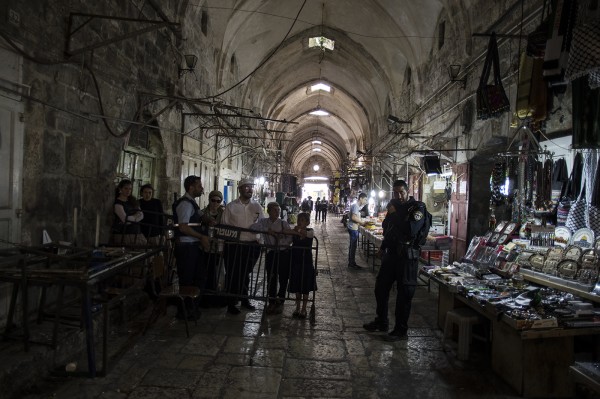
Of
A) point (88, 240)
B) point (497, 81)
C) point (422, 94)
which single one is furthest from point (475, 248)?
point (422, 94)

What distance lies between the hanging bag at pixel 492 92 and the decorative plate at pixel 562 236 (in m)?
2.21

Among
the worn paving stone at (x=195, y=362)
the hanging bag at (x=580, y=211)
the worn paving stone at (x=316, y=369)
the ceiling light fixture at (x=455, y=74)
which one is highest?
the ceiling light fixture at (x=455, y=74)

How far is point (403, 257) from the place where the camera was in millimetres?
4562

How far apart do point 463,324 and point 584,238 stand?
183cm

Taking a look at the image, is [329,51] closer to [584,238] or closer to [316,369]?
[584,238]

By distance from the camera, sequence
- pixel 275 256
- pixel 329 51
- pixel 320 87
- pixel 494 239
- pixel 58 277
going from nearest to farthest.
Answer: pixel 58 277 < pixel 275 256 < pixel 494 239 < pixel 329 51 < pixel 320 87

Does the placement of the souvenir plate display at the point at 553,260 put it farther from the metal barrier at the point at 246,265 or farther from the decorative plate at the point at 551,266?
the metal barrier at the point at 246,265

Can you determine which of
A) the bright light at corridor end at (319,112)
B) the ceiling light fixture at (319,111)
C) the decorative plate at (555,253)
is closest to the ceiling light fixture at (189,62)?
the decorative plate at (555,253)

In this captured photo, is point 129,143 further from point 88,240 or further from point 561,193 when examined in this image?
point 561,193

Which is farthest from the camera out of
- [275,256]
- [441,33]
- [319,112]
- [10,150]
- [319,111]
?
[319,112]

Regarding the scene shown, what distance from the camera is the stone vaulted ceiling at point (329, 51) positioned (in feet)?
37.6

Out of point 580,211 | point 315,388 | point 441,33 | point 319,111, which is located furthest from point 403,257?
point 319,111

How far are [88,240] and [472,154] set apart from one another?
7.15 meters

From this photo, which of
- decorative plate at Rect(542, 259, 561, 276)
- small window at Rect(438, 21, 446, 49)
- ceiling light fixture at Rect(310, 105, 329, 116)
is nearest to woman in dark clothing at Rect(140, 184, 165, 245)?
decorative plate at Rect(542, 259, 561, 276)
